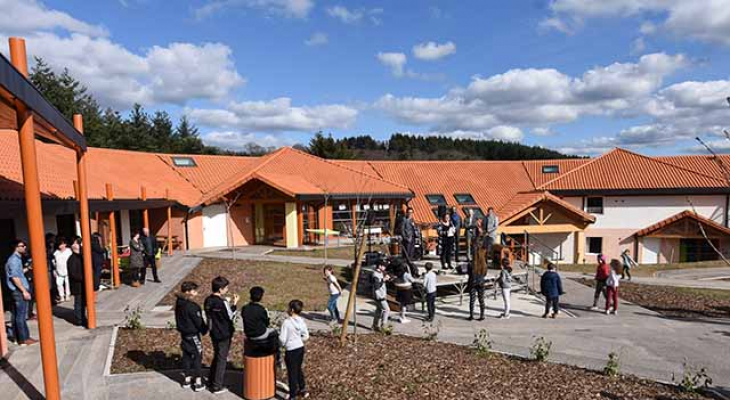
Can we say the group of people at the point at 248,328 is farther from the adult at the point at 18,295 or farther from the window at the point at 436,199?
the window at the point at 436,199

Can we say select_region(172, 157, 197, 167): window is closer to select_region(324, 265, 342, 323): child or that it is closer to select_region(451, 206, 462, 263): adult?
select_region(451, 206, 462, 263): adult

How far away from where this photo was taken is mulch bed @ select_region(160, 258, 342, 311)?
12398 millimetres

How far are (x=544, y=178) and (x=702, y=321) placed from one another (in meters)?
24.2

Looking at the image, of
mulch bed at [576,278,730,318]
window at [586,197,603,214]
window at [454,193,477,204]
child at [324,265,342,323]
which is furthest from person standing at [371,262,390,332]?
window at [586,197,603,214]

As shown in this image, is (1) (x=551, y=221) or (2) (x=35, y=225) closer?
(2) (x=35, y=225)

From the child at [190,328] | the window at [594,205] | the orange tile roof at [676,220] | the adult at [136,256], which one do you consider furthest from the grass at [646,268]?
the child at [190,328]

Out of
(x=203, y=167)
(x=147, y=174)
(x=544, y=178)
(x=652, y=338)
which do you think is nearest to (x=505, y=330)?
(x=652, y=338)

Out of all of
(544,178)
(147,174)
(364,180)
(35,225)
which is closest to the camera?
(35,225)

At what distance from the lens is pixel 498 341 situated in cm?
933

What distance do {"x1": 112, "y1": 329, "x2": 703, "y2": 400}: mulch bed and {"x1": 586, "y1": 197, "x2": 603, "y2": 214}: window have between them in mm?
23760

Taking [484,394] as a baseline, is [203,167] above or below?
above

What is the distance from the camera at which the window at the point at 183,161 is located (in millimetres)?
27156

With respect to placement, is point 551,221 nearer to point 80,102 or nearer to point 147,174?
point 147,174

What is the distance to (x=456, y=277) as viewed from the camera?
544 inches
